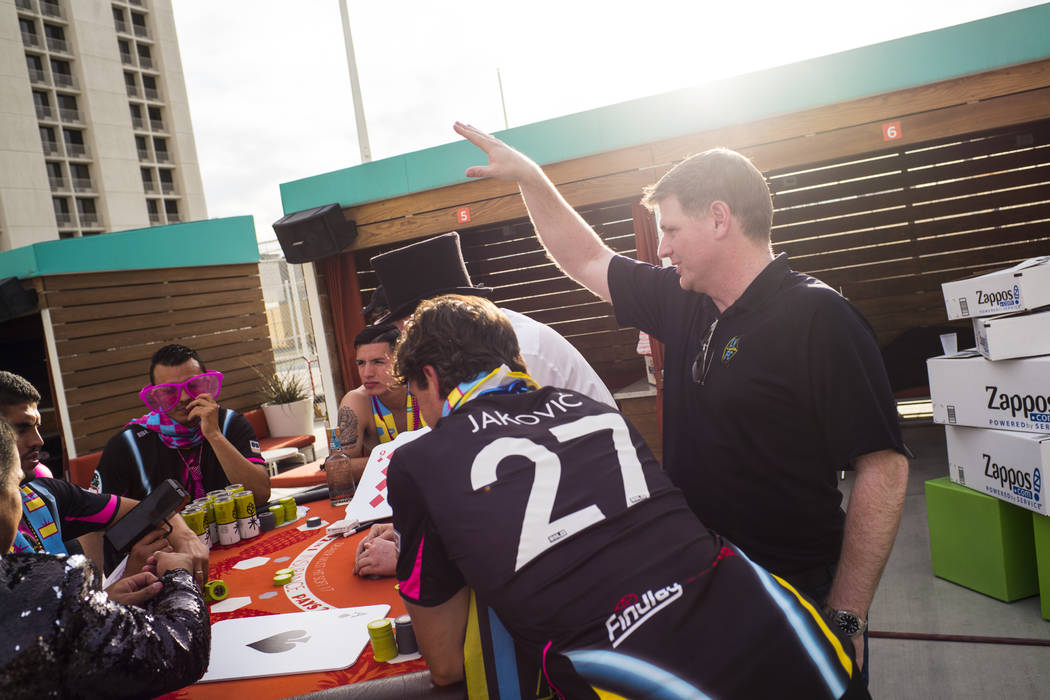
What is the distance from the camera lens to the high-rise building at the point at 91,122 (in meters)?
24.5

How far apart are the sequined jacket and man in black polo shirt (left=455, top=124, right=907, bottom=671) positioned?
1155mm

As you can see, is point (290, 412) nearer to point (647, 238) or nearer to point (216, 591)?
point (647, 238)

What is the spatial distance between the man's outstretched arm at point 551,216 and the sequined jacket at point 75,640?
1.36 meters

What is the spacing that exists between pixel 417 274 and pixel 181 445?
5.03ft

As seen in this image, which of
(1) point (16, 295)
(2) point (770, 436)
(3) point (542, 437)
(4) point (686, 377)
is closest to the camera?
(3) point (542, 437)

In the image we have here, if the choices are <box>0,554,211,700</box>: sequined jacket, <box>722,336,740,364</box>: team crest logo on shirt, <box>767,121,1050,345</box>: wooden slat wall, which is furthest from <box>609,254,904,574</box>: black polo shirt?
<box>767,121,1050,345</box>: wooden slat wall

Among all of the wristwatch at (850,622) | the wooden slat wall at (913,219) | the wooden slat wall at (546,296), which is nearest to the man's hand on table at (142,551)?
the wristwatch at (850,622)

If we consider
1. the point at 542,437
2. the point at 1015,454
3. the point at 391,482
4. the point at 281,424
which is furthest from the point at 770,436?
the point at 281,424

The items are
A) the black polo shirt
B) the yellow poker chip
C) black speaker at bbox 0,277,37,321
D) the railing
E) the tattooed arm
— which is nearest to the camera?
the black polo shirt

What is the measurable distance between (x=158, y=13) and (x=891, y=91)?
35.6 metres

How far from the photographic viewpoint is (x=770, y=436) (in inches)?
56.3

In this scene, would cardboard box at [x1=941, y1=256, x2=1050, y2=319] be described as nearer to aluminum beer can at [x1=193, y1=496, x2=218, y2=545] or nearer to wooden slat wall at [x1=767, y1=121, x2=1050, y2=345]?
aluminum beer can at [x1=193, y1=496, x2=218, y2=545]

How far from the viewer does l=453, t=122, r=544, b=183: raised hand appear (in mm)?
1959

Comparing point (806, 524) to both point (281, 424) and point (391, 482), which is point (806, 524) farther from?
point (281, 424)
